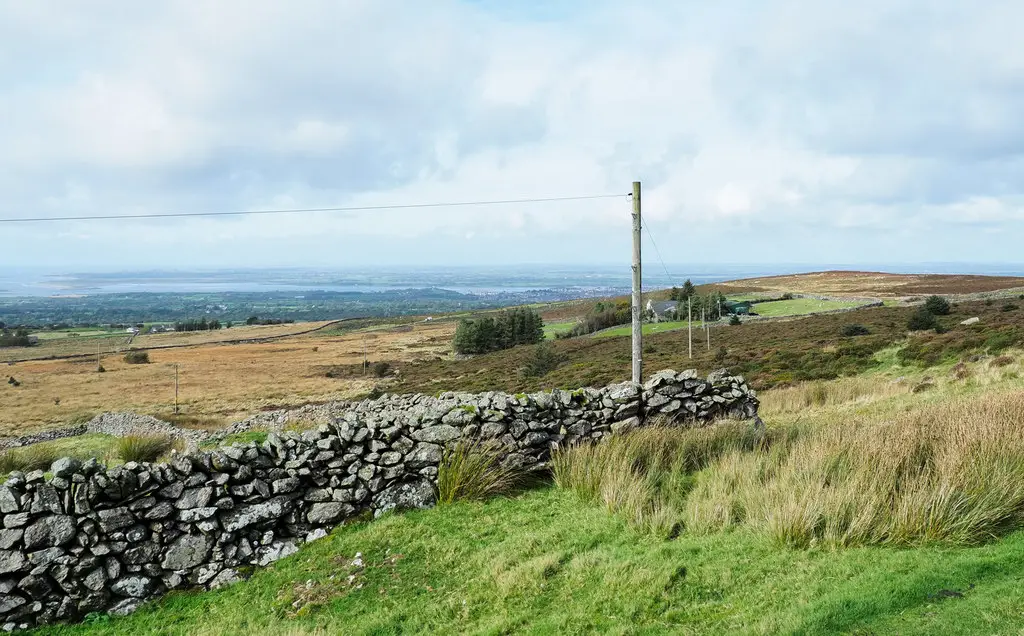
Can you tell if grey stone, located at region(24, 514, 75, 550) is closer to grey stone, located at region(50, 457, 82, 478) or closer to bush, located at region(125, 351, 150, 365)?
grey stone, located at region(50, 457, 82, 478)

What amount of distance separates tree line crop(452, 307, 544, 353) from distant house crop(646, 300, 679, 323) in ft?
53.2

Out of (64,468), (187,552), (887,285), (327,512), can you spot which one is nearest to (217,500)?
(187,552)

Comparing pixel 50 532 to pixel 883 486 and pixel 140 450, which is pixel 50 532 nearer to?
pixel 140 450

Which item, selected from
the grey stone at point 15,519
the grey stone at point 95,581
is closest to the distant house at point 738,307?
the grey stone at point 95,581

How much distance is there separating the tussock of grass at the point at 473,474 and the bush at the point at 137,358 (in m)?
83.8

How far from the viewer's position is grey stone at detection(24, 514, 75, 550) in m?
5.84

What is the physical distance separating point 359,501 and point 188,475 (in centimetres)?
183

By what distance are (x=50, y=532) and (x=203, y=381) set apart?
5792 cm

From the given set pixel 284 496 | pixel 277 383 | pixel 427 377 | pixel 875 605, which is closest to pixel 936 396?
pixel 875 605

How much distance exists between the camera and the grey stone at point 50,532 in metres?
5.84

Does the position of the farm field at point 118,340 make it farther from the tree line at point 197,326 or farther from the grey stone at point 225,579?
the grey stone at point 225,579

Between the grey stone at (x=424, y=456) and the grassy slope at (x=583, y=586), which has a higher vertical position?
the grey stone at (x=424, y=456)

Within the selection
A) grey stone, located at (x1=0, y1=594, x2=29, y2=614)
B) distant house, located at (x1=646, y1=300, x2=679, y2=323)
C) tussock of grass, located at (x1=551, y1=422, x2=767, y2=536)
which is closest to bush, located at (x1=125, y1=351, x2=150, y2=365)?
distant house, located at (x1=646, y1=300, x2=679, y2=323)

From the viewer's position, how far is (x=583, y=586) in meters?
5.03
